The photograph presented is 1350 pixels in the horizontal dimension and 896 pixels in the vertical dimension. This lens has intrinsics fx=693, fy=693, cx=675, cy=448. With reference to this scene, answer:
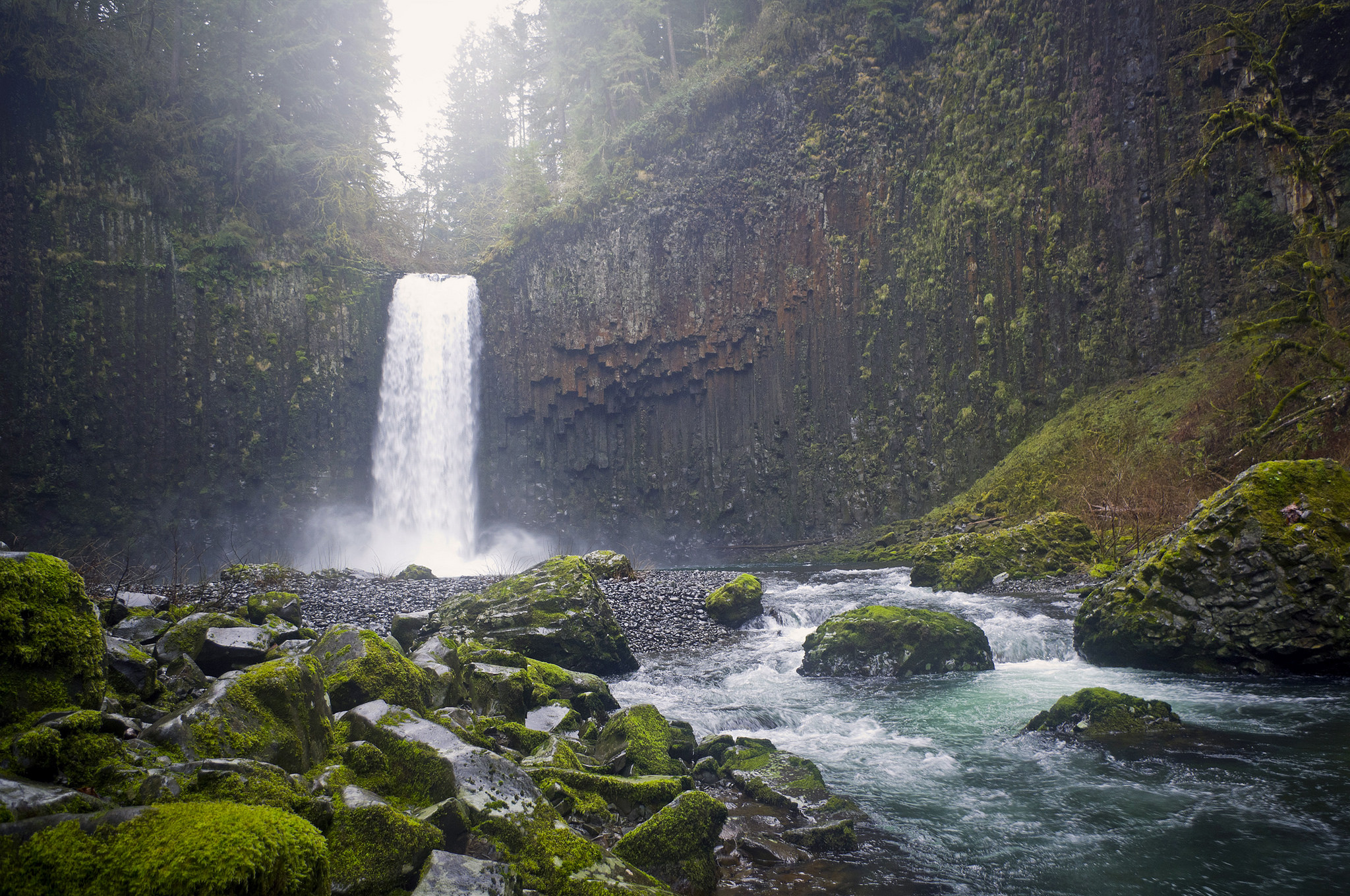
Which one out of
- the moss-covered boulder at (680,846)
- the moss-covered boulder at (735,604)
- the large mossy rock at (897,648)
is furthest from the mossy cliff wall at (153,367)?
the moss-covered boulder at (680,846)

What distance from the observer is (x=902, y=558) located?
719 inches

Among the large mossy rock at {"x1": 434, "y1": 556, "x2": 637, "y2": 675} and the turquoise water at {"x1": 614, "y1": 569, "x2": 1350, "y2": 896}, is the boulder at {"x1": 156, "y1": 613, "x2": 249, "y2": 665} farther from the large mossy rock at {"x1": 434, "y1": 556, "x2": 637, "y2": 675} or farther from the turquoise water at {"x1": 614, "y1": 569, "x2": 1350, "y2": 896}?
the turquoise water at {"x1": 614, "y1": 569, "x2": 1350, "y2": 896}

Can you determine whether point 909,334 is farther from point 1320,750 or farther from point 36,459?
point 36,459

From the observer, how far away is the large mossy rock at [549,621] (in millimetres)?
9219

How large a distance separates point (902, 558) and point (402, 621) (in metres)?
13.1

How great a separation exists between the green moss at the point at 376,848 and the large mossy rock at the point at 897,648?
680cm

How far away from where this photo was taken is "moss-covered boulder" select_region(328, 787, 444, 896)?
3.18m

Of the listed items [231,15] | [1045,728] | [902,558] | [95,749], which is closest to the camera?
[95,749]

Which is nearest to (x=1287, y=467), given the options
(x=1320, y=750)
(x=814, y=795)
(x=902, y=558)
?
(x=1320, y=750)

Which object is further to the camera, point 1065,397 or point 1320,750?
point 1065,397

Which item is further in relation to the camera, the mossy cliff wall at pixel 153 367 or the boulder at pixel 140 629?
the mossy cliff wall at pixel 153 367

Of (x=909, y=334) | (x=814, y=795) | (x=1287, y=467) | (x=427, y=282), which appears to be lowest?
(x=814, y=795)

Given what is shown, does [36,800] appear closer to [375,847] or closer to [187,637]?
[375,847]

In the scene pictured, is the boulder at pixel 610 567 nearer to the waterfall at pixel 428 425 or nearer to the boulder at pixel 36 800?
the waterfall at pixel 428 425
